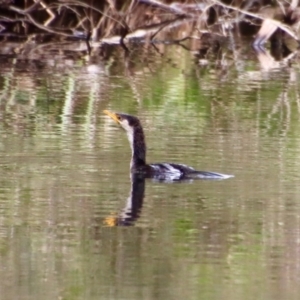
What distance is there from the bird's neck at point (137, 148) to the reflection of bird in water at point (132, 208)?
0.23m

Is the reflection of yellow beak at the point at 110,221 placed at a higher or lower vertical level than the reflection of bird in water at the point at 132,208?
higher

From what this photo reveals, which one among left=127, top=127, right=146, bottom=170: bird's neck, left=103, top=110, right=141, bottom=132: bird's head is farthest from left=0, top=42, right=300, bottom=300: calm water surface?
left=103, top=110, right=141, bottom=132: bird's head

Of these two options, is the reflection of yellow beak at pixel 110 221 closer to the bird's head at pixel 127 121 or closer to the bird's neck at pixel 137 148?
the bird's neck at pixel 137 148

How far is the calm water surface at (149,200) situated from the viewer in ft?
21.0

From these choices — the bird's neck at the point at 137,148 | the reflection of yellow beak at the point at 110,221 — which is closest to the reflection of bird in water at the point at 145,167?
the bird's neck at the point at 137,148

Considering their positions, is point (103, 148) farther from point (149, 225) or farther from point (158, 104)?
point (158, 104)

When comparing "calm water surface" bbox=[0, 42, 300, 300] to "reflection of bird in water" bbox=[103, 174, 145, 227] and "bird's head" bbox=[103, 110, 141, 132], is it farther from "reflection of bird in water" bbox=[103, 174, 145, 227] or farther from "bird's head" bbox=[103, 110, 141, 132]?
"bird's head" bbox=[103, 110, 141, 132]

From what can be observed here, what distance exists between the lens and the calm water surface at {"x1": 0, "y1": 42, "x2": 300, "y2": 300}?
6.41 metres

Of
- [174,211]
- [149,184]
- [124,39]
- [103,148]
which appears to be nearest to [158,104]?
[103,148]

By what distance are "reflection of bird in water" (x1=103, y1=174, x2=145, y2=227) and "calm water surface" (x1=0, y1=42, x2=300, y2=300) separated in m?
0.01

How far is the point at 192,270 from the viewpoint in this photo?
21.6ft

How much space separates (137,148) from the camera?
966 cm

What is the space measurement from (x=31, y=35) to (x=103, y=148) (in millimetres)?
14953

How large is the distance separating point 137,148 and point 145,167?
0.32m
